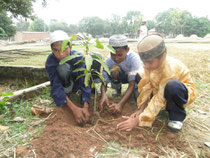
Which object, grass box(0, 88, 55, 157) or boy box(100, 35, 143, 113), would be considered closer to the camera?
grass box(0, 88, 55, 157)

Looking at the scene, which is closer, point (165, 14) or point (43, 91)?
point (43, 91)

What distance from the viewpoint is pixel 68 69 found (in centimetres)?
203

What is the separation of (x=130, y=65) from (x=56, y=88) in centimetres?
103

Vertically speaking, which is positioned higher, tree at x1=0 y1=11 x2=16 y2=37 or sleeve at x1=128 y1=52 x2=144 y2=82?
tree at x1=0 y1=11 x2=16 y2=37

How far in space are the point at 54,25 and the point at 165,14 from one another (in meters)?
40.1

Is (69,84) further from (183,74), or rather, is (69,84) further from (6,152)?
(183,74)

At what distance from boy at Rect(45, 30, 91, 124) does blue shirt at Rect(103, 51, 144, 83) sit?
446 mm

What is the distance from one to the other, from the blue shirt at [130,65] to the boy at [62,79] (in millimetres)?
446

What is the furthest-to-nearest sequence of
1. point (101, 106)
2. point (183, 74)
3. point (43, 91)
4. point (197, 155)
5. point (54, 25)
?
1. point (54, 25)
2. point (43, 91)
3. point (101, 106)
4. point (183, 74)
5. point (197, 155)

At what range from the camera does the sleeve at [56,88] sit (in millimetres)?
1816

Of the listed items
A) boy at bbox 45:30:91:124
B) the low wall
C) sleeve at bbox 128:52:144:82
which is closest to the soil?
boy at bbox 45:30:91:124

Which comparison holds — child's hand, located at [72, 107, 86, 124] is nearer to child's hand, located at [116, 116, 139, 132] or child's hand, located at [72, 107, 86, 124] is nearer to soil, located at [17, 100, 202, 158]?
soil, located at [17, 100, 202, 158]

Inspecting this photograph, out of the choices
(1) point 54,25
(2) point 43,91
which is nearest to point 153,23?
(1) point 54,25

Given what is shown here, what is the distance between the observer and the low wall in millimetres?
2932
